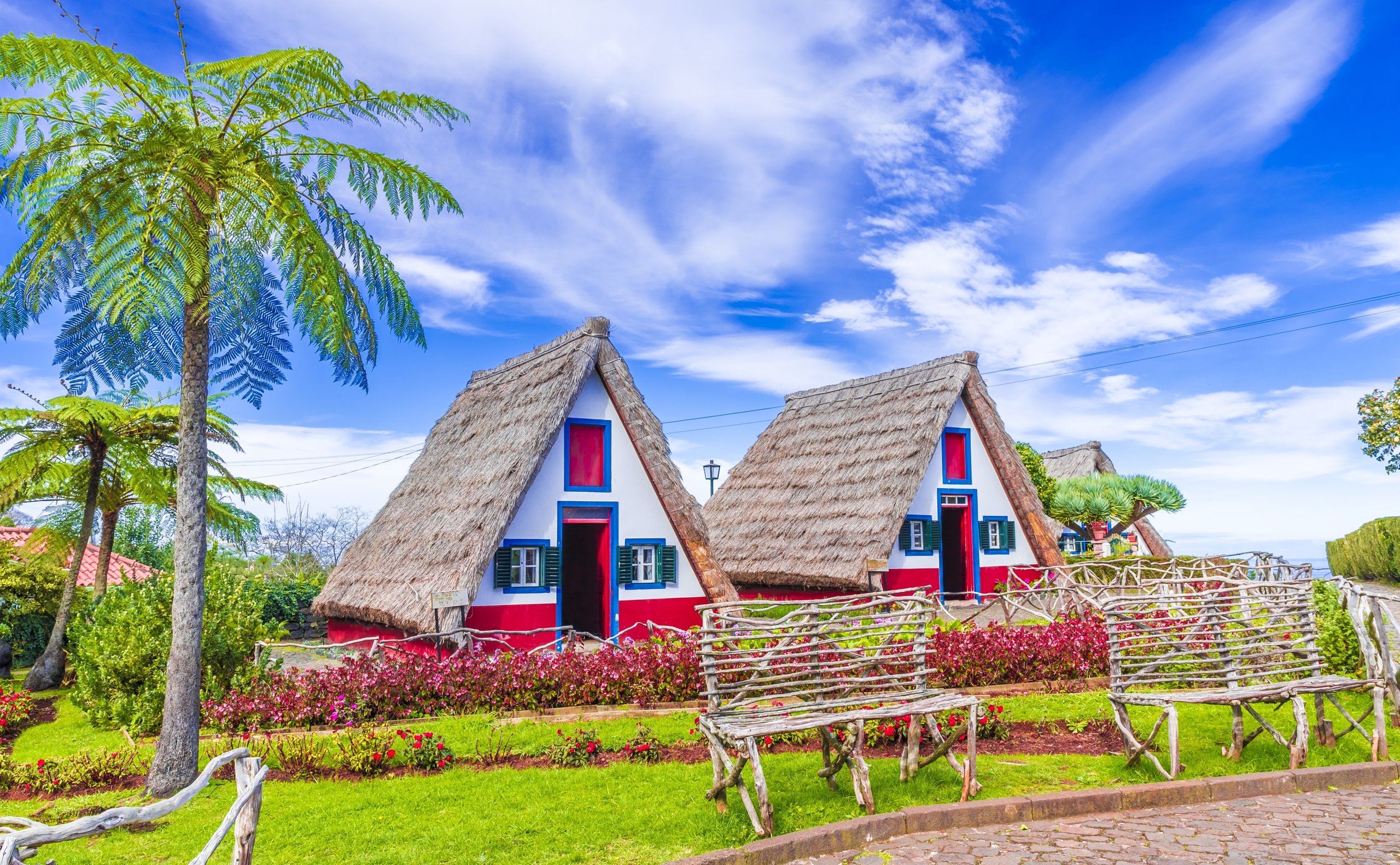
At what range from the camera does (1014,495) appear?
20.3 meters

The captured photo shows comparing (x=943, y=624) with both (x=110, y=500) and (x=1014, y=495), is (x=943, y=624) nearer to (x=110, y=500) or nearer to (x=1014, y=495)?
(x=1014, y=495)

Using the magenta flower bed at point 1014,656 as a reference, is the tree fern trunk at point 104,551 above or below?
above

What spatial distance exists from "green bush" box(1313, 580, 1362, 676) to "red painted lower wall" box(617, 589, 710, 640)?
26.9 feet

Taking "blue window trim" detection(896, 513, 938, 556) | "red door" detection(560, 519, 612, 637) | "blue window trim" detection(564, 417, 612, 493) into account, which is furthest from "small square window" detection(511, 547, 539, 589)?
"blue window trim" detection(896, 513, 938, 556)

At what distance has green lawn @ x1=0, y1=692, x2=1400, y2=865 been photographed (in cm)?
555

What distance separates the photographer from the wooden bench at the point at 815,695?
585 centimetres

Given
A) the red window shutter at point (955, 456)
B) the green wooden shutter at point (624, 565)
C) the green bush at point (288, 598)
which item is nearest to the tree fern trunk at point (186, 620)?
the green wooden shutter at point (624, 565)

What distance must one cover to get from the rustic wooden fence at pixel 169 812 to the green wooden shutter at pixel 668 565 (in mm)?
11564

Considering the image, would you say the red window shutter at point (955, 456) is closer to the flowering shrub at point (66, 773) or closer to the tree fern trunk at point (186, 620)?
the tree fern trunk at point (186, 620)

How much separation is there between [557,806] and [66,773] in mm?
4576

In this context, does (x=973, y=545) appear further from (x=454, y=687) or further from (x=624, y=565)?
(x=454, y=687)

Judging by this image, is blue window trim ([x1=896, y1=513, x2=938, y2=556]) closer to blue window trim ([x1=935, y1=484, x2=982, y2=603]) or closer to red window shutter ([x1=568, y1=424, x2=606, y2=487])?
blue window trim ([x1=935, y1=484, x2=982, y2=603])

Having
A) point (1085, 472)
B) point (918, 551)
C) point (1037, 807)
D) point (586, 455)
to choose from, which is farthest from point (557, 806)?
point (1085, 472)

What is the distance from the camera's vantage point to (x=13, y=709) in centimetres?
1123
